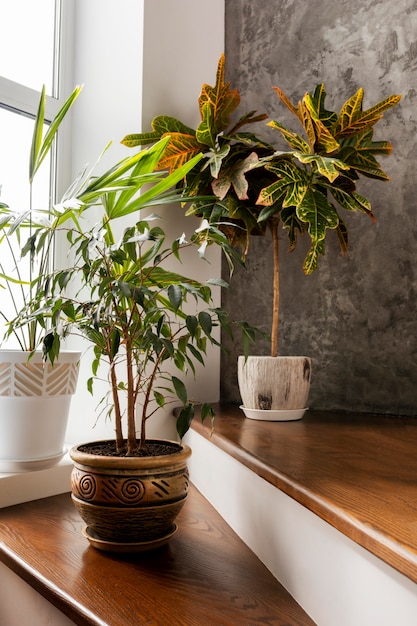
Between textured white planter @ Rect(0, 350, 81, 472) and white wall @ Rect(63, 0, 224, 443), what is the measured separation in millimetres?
362

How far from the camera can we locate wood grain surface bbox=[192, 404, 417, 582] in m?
0.87


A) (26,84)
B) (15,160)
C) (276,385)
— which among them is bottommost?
(276,385)

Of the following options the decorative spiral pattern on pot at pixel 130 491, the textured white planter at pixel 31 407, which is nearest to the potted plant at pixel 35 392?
the textured white planter at pixel 31 407

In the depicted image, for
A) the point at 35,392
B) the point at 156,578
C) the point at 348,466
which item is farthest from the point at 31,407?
the point at 348,466

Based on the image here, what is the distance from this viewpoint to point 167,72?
2.26 m

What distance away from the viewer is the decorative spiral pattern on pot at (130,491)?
128cm

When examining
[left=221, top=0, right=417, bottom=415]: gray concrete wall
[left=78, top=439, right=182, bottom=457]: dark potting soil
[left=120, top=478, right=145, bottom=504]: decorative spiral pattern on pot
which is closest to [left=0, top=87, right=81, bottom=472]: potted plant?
[left=78, top=439, right=182, bottom=457]: dark potting soil

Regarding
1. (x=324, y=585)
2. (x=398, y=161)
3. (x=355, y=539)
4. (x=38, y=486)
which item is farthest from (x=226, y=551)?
(x=398, y=161)

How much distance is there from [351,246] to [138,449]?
1.30m

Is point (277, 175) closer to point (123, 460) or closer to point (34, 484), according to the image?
point (123, 460)

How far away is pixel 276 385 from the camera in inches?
78.0

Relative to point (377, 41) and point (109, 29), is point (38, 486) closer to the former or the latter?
point (109, 29)

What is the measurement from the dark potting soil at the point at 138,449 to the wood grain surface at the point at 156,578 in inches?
8.8

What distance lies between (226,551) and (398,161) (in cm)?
158
